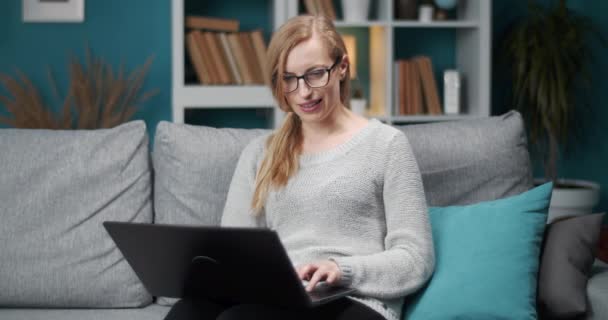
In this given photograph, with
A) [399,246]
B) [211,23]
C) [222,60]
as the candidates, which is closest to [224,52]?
[222,60]

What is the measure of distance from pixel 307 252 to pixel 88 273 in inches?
24.9

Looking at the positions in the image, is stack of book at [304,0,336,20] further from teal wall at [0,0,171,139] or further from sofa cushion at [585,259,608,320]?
sofa cushion at [585,259,608,320]

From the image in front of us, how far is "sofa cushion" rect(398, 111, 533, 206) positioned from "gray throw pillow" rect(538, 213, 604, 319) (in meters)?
0.27

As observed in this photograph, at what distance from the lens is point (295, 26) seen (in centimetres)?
174

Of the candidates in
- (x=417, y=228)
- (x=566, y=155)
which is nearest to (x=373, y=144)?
(x=417, y=228)

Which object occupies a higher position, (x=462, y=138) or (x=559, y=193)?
(x=462, y=138)

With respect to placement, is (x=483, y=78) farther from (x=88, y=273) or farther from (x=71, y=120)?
(x=88, y=273)

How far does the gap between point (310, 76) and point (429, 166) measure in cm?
47

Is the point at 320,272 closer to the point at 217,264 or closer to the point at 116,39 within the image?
the point at 217,264

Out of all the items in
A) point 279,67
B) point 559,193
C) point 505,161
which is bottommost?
point 559,193

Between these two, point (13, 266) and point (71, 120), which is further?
point (71, 120)

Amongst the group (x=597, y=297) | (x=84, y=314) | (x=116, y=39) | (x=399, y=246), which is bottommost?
(x=84, y=314)

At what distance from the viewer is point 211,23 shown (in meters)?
3.59

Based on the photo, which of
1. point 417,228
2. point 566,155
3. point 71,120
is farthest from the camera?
point 566,155
